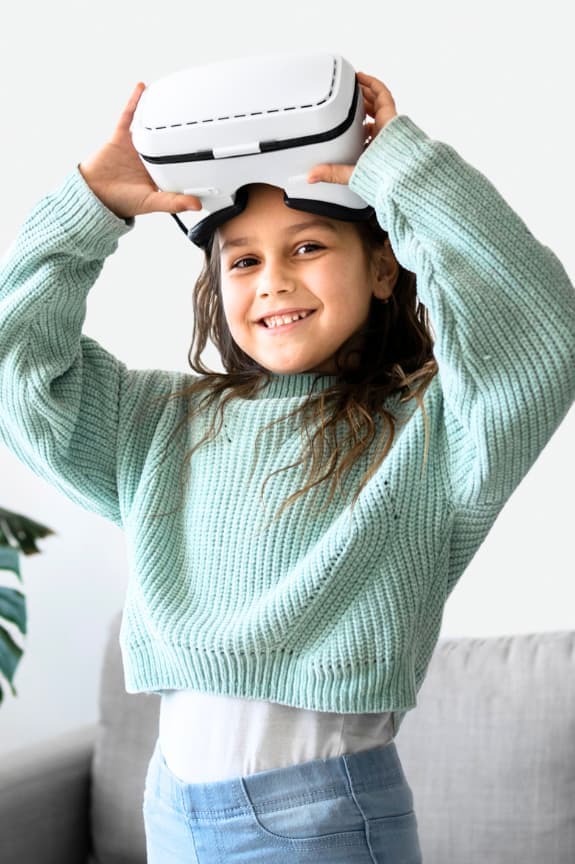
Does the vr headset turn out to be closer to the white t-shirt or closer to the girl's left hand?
the girl's left hand

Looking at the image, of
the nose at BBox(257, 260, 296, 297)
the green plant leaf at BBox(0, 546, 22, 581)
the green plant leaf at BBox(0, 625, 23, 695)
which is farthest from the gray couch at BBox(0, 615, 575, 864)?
the nose at BBox(257, 260, 296, 297)

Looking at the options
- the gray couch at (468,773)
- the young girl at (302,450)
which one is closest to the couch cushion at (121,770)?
the gray couch at (468,773)

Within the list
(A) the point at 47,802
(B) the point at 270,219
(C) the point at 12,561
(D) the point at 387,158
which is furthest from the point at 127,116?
(A) the point at 47,802

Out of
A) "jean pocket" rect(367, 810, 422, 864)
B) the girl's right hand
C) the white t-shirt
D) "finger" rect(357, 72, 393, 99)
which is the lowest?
"jean pocket" rect(367, 810, 422, 864)

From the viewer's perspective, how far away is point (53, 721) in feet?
8.60

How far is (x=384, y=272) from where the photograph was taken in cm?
120

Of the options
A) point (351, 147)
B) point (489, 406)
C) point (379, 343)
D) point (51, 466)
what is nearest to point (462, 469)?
point (489, 406)

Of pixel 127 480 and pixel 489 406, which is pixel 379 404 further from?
pixel 127 480

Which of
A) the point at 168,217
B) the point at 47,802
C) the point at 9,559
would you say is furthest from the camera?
the point at 168,217

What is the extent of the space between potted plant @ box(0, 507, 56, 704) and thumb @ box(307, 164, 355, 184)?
47.8 inches

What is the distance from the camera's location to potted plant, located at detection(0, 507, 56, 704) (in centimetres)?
213

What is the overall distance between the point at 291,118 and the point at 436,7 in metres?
1.15

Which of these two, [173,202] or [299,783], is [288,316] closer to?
[173,202]

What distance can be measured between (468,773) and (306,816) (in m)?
0.78
